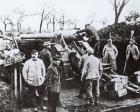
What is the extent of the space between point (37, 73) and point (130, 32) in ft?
9.05

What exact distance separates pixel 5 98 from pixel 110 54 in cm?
257

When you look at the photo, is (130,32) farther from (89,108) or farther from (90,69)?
(89,108)

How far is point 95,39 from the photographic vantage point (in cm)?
645

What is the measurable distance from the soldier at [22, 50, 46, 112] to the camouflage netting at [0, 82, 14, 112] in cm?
33

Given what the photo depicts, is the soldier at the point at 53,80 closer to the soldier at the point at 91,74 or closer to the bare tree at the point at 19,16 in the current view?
the soldier at the point at 91,74

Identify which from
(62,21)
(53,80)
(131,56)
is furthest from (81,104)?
(131,56)

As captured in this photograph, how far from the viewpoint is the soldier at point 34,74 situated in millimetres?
→ 4762

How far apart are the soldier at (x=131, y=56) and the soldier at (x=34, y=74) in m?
2.39

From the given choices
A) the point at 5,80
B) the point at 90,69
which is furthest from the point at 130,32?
the point at 5,80

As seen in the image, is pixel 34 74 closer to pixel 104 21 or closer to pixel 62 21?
pixel 62 21

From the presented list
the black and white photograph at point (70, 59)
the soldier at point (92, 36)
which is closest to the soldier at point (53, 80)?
the black and white photograph at point (70, 59)

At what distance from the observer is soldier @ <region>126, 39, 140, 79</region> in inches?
259

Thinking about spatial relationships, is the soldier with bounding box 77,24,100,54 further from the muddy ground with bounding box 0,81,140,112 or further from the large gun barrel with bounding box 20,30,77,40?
the muddy ground with bounding box 0,81,140,112

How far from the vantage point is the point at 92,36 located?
642cm
